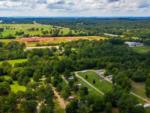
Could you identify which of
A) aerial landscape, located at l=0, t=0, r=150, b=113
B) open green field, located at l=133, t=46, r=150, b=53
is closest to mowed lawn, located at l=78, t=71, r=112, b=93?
aerial landscape, located at l=0, t=0, r=150, b=113

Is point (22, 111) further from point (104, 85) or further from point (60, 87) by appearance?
point (104, 85)

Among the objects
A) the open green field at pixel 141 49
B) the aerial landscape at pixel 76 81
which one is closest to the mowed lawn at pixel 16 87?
the aerial landscape at pixel 76 81

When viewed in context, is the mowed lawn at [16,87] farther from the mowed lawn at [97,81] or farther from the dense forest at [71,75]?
the mowed lawn at [97,81]

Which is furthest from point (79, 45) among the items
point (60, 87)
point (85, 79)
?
point (60, 87)

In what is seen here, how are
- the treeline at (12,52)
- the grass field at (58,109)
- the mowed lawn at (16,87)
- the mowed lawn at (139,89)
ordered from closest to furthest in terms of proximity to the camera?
the grass field at (58,109) < the mowed lawn at (139,89) < the mowed lawn at (16,87) < the treeline at (12,52)

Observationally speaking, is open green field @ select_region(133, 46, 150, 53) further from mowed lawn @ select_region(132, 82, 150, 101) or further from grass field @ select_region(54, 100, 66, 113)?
grass field @ select_region(54, 100, 66, 113)

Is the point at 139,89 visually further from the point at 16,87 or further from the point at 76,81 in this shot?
the point at 16,87

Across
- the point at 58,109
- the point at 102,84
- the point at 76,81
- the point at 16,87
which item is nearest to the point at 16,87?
the point at 16,87

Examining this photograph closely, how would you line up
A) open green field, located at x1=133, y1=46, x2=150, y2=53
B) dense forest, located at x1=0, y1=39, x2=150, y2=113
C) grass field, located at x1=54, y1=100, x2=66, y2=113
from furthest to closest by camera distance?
open green field, located at x1=133, y1=46, x2=150, y2=53 < grass field, located at x1=54, y1=100, x2=66, y2=113 < dense forest, located at x1=0, y1=39, x2=150, y2=113
